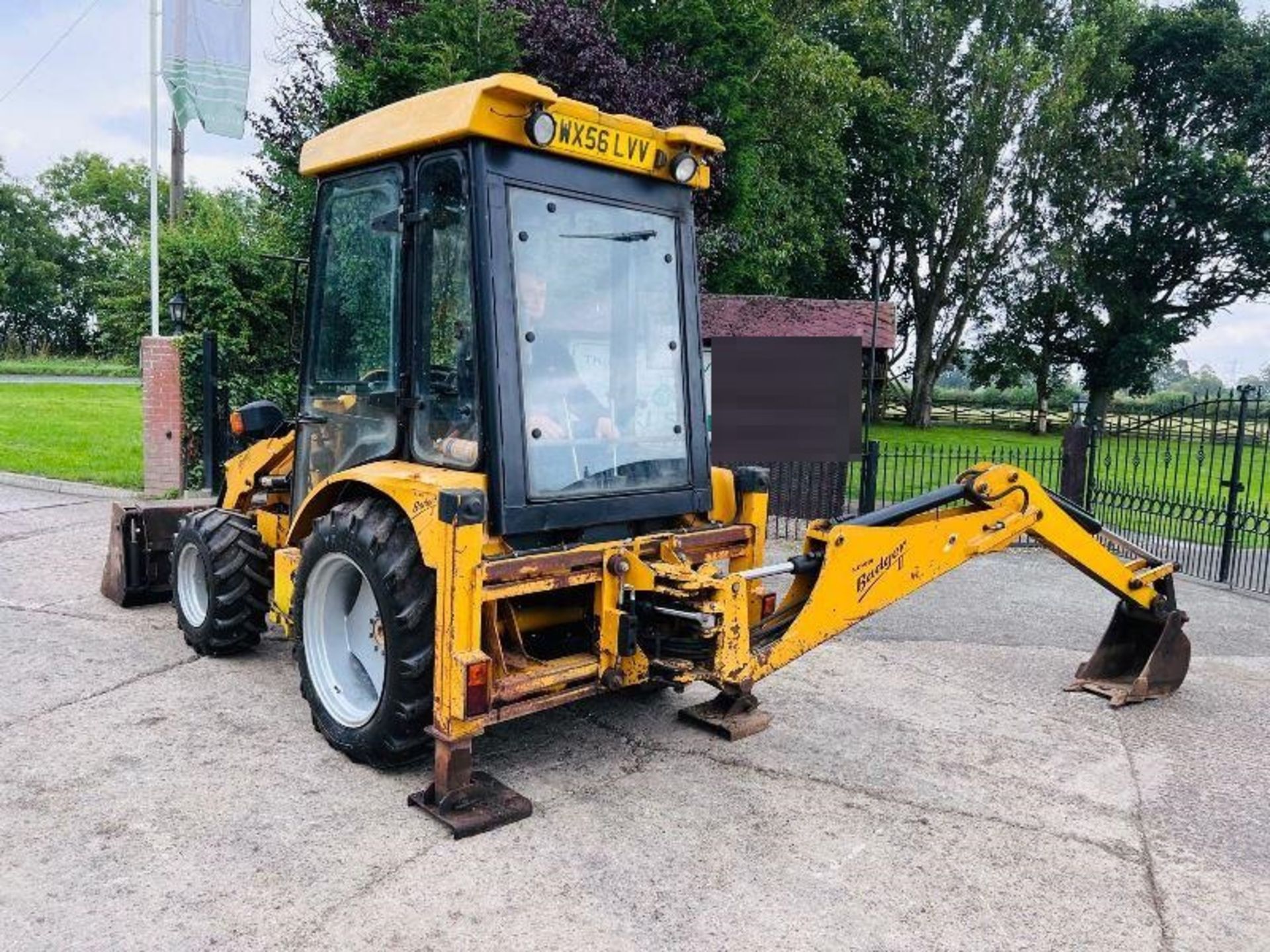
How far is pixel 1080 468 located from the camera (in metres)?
10.5

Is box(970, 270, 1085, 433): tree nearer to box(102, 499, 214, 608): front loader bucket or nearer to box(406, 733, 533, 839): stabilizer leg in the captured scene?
box(102, 499, 214, 608): front loader bucket

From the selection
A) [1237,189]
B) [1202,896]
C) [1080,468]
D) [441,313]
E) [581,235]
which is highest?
[1237,189]

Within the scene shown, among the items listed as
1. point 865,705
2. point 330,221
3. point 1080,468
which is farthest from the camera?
point 1080,468

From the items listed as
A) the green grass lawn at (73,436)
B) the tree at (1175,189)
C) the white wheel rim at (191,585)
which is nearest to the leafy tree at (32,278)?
the green grass lawn at (73,436)

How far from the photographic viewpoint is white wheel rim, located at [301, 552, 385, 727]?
14.6 ft

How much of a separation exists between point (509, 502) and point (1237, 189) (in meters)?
31.8

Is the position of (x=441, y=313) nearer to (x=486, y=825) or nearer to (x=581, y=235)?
(x=581, y=235)

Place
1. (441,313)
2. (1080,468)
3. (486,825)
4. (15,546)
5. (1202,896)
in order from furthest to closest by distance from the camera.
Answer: (1080,468) → (15,546) → (441,313) → (486,825) → (1202,896)

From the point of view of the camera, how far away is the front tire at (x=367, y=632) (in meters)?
3.95

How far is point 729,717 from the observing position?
4910mm

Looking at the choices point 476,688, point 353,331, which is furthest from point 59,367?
point 476,688

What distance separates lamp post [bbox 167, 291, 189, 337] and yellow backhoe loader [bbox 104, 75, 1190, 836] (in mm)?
6442

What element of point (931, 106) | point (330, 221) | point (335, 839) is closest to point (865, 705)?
point (335, 839)

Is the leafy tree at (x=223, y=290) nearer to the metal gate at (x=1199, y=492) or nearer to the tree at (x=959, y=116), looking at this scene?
the metal gate at (x=1199, y=492)
